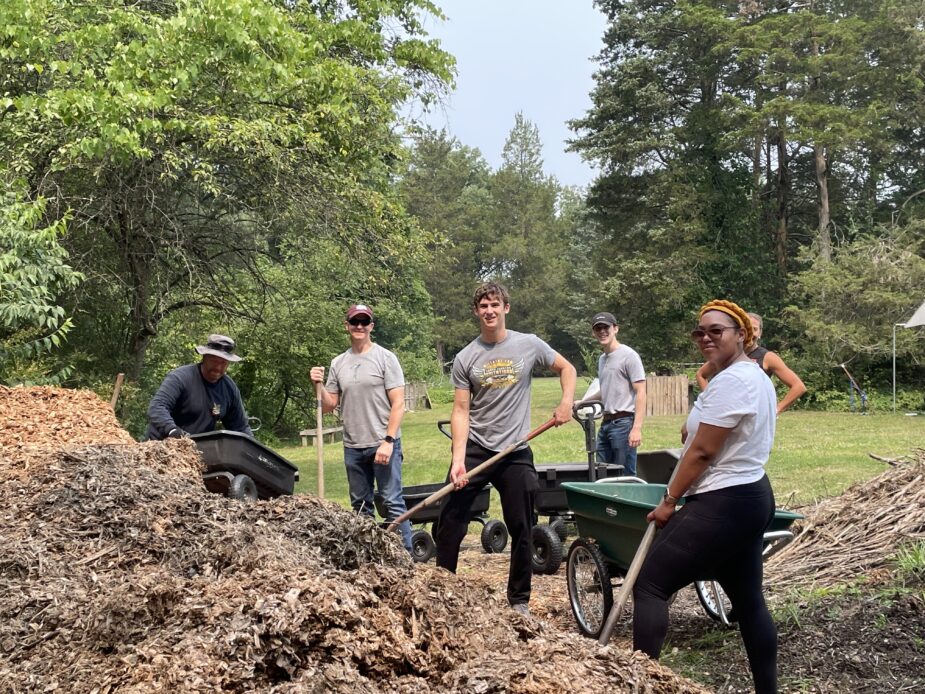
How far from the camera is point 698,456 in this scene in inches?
134

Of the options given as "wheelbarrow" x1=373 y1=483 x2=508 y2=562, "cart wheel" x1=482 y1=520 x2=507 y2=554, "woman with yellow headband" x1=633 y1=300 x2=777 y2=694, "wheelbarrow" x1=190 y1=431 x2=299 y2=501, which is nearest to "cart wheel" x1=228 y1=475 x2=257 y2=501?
"wheelbarrow" x1=190 y1=431 x2=299 y2=501

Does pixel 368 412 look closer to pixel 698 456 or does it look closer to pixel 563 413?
pixel 563 413

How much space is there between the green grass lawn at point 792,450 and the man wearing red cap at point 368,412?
3077 mm

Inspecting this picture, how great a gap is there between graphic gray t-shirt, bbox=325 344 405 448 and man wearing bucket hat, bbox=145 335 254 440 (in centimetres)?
68

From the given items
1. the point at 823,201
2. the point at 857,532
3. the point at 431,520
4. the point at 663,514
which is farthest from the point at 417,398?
the point at 663,514

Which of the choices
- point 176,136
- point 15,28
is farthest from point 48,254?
point 176,136

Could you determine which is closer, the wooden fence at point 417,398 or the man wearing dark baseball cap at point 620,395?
the man wearing dark baseball cap at point 620,395

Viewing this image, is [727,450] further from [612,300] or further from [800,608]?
[612,300]

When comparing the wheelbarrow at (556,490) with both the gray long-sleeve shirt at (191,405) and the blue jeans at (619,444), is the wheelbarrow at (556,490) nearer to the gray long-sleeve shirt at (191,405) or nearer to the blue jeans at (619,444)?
the blue jeans at (619,444)

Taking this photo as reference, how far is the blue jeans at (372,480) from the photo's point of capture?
6.21 m

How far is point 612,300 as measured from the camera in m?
34.4

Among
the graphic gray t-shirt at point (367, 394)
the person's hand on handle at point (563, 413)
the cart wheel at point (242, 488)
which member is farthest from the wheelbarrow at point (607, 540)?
the cart wheel at point (242, 488)

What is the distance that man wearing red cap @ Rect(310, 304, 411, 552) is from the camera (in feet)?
20.4

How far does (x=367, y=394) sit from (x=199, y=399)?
3.60 ft
